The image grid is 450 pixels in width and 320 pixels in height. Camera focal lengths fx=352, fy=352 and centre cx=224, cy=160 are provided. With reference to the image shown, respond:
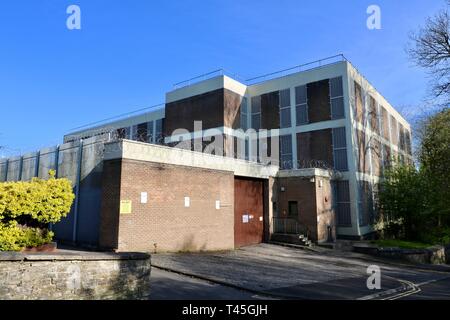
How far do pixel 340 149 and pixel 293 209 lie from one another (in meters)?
7.14

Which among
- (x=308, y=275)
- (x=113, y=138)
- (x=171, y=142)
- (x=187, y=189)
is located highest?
(x=171, y=142)

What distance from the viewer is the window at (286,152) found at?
1195 inches

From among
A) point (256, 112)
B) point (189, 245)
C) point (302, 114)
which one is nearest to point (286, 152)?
point (302, 114)

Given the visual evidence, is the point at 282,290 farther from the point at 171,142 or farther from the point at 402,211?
the point at 171,142

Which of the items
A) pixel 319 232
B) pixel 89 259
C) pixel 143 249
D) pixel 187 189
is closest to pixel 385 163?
pixel 319 232

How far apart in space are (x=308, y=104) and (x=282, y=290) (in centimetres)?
2172

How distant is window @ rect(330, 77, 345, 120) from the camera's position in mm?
27891

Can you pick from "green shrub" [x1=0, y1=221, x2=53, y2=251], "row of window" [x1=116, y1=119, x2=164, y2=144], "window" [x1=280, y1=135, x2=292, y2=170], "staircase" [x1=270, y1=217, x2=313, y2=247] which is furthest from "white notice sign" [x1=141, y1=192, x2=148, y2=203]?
"row of window" [x1=116, y1=119, x2=164, y2=144]

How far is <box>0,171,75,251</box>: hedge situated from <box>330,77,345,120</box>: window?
21.8 metres

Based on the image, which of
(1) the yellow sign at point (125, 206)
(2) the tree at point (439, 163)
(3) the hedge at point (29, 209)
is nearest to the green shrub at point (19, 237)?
(3) the hedge at point (29, 209)

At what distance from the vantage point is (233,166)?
2070 cm

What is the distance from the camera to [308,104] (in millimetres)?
29750

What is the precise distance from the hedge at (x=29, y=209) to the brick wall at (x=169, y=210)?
2.51m

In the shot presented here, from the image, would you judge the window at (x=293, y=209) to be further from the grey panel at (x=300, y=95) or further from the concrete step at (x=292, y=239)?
the grey panel at (x=300, y=95)
